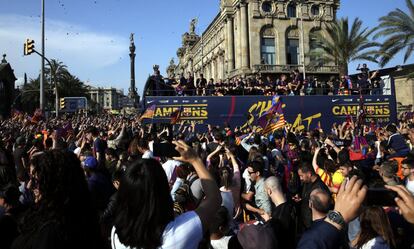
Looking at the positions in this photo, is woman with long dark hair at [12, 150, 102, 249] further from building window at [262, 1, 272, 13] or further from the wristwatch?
building window at [262, 1, 272, 13]

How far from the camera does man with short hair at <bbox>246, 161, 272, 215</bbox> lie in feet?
19.1

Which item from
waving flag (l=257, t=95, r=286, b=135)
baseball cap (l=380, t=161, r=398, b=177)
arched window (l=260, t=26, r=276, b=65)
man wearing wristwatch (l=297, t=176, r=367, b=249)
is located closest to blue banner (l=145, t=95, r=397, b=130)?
waving flag (l=257, t=95, r=286, b=135)

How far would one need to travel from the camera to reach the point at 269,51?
153 ft

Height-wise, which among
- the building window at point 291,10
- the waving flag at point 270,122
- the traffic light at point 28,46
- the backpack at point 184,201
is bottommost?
the backpack at point 184,201

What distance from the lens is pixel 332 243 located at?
2.22 meters

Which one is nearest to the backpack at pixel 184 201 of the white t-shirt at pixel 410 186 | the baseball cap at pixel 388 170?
the baseball cap at pixel 388 170

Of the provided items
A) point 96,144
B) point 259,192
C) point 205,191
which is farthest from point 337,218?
point 96,144

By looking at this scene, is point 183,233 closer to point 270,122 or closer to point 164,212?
point 164,212

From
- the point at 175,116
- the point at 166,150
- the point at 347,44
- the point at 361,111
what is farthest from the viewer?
the point at 347,44

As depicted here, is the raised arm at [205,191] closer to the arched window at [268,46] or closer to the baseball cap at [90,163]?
the baseball cap at [90,163]

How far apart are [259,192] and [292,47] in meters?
44.6

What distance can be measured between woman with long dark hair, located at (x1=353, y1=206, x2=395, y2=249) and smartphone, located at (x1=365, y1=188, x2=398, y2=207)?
6.04 feet

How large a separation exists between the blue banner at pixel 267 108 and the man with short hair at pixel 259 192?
12032mm

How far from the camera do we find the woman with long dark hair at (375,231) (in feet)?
11.9
